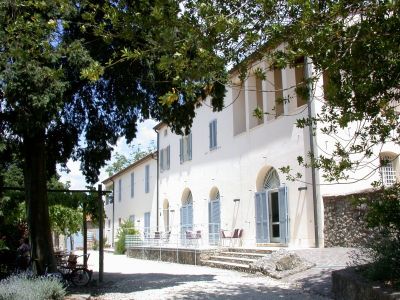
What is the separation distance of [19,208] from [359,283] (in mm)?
12708

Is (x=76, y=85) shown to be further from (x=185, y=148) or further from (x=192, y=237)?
(x=185, y=148)

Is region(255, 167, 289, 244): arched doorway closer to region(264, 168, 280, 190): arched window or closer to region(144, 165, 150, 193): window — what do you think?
region(264, 168, 280, 190): arched window

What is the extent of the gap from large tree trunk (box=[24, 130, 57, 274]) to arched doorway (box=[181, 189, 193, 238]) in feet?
44.8

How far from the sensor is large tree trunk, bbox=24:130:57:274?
1197cm

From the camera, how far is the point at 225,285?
12445 mm

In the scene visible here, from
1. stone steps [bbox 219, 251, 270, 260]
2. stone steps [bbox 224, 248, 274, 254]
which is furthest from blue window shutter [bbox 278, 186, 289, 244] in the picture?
stone steps [bbox 219, 251, 270, 260]

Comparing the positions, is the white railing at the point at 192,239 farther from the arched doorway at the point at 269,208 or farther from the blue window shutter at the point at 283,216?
the blue window shutter at the point at 283,216

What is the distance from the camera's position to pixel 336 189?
1595 centimetres

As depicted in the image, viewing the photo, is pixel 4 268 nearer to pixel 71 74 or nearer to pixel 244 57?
pixel 71 74

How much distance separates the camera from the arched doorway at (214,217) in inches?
884

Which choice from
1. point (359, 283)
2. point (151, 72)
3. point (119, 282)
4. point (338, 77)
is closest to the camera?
point (338, 77)

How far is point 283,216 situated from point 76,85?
9.24m

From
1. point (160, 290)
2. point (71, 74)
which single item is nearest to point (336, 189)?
point (160, 290)

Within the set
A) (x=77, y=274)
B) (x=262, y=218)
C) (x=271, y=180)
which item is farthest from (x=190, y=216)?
(x=77, y=274)
